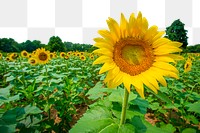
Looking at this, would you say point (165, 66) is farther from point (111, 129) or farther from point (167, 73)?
point (111, 129)

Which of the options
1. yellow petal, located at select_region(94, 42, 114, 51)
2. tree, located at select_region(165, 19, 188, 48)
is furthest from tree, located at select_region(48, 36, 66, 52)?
yellow petal, located at select_region(94, 42, 114, 51)

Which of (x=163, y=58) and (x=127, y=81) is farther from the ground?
(x=163, y=58)

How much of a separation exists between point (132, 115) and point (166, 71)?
0.47 metres

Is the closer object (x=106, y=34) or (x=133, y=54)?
(x=106, y=34)

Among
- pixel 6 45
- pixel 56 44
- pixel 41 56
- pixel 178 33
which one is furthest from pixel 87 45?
pixel 41 56

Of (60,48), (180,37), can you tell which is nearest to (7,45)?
(60,48)

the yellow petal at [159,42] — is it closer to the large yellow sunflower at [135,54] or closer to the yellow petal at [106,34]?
the large yellow sunflower at [135,54]

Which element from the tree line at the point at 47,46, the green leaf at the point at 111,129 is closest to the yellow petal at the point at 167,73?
the green leaf at the point at 111,129

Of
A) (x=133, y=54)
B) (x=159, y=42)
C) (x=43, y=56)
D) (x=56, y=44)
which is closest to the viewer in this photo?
(x=159, y=42)

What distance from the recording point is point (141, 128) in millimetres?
1576

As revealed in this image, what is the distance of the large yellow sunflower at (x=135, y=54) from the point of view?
1492 millimetres

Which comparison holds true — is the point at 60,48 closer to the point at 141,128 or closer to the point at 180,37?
the point at 180,37

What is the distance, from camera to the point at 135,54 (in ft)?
5.82

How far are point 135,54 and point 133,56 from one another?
0.09 feet
